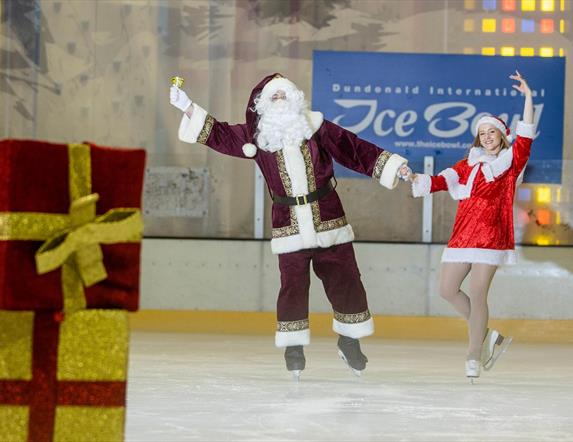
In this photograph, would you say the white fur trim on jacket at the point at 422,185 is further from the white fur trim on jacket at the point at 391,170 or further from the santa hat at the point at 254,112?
the santa hat at the point at 254,112

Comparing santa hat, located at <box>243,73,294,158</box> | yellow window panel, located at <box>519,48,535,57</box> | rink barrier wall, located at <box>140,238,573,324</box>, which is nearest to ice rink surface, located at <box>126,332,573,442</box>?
rink barrier wall, located at <box>140,238,573,324</box>

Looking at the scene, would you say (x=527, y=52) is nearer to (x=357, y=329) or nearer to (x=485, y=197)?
(x=485, y=197)

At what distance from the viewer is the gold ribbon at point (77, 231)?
1579 mm

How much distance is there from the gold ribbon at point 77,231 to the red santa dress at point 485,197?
3025mm

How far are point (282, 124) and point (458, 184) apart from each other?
0.76 m

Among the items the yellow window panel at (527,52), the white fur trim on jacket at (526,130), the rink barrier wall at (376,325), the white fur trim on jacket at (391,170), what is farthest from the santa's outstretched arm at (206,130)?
the yellow window panel at (527,52)

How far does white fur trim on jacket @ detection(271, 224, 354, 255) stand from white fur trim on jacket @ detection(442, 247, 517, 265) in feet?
1.36

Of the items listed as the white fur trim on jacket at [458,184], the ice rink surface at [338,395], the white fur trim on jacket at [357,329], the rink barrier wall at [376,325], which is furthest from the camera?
the rink barrier wall at [376,325]

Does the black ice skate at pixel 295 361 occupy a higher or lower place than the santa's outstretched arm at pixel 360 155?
lower

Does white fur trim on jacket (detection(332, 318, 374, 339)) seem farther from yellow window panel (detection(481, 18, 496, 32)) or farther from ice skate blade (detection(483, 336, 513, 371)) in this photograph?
yellow window panel (detection(481, 18, 496, 32))

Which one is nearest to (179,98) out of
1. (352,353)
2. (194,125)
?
(194,125)

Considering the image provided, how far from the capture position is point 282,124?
4.40m

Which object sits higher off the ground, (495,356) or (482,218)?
(482,218)

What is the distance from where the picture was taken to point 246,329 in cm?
654
